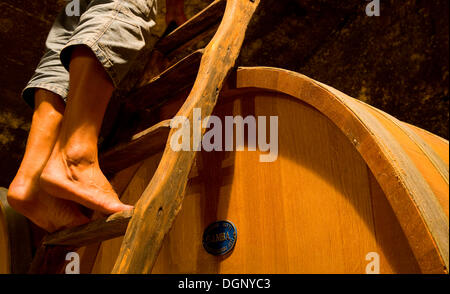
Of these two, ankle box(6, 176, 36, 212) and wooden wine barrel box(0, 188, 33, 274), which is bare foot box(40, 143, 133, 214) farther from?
wooden wine barrel box(0, 188, 33, 274)

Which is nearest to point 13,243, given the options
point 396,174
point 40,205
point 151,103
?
point 40,205

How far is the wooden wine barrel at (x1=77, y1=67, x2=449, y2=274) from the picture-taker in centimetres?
95

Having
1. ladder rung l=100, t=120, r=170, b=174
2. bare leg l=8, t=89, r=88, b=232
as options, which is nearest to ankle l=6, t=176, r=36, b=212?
bare leg l=8, t=89, r=88, b=232

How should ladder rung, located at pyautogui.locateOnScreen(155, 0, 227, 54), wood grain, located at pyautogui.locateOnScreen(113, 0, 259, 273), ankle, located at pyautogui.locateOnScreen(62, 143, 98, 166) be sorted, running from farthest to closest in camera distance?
ladder rung, located at pyautogui.locateOnScreen(155, 0, 227, 54) → ankle, located at pyautogui.locateOnScreen(62, 143, 98, 166) → wood grain, located at pyautogui.locateOnScreen(113, 0, 259, 273)

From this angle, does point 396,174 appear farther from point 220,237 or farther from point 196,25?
point 196,25

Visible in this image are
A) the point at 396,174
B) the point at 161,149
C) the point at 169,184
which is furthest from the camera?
the point at 161,149

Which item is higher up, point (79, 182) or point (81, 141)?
point (81, 141)

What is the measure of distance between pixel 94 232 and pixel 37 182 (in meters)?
0.26

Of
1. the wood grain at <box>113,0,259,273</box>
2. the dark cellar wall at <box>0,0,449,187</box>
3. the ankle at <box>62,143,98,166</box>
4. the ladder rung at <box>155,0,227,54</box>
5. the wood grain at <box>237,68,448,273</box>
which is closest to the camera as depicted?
the wood grain at <box>237,68,448,273</box>

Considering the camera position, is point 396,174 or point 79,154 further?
point 79,154

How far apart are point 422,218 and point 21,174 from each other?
1094mm

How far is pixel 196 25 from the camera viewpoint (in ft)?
5.29

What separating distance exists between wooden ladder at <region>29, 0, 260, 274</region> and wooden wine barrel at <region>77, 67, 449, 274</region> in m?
0.12

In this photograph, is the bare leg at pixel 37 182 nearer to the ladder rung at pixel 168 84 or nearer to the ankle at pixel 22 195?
the ankle at pixel 22 195
